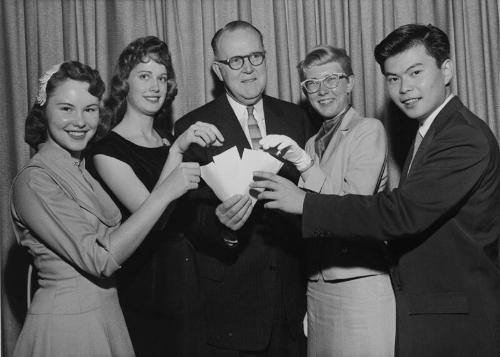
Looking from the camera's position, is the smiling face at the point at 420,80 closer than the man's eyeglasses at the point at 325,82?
Yes

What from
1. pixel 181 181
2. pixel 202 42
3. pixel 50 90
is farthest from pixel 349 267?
pixel 202 42

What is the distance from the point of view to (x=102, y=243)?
1981mm

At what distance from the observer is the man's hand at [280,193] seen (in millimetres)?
1953

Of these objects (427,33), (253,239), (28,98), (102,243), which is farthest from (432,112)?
(28,98)

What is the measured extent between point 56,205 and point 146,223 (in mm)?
317

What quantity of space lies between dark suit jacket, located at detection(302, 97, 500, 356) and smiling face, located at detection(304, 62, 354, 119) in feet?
2.08

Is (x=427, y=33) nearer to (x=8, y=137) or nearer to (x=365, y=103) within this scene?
(x=365, y=103)

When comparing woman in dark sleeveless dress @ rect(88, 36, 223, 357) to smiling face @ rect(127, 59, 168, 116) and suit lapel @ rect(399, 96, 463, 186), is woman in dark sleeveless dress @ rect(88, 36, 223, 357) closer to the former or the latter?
smiling face @ rect(127, 59, 168, 116)

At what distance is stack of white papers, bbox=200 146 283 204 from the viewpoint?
204 centimetres

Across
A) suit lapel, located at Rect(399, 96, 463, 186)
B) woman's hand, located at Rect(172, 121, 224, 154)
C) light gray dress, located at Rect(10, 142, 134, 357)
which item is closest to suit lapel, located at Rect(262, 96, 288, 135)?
woman's hand, located at Rect(172, 121, 224, 154)

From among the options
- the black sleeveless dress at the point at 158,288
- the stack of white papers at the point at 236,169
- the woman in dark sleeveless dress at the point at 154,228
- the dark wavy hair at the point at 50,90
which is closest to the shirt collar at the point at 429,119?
the stack of white papers at the point at 236,169

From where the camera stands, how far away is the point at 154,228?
8.29ft

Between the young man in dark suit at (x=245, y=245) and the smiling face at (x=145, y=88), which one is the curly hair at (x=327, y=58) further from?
the smiling face at (x=145, y=88)

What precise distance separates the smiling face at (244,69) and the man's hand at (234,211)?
642mm
